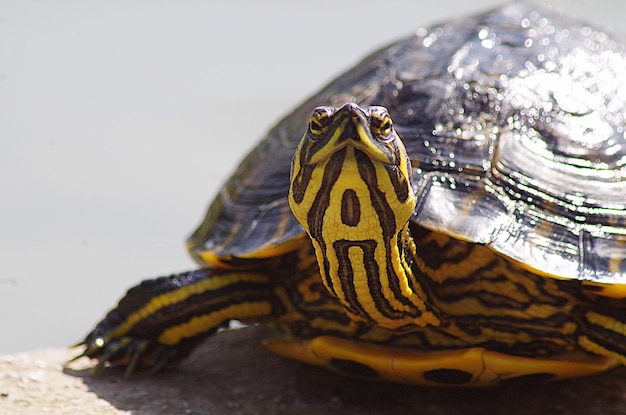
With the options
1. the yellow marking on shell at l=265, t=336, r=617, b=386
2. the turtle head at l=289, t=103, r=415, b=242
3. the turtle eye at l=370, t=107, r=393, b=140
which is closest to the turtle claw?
the yellow marking on shell at l=265, t=336, r=617, b=386

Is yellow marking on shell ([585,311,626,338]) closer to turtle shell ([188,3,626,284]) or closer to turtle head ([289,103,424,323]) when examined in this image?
turtle shell ([188,3,626,284])

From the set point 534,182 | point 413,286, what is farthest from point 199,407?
point 534,182

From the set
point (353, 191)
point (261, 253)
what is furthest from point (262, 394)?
point (353, 191)

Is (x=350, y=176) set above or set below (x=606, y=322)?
above

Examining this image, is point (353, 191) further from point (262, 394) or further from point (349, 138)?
point (262, 394)

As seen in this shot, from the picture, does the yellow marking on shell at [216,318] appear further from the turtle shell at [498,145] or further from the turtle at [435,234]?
the turtle shell at [498,145]

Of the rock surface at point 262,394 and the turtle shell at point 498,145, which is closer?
the turtle shell at point 498,145

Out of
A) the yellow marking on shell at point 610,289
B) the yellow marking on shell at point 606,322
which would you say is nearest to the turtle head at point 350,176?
the yellow marking on shell at point 610,289

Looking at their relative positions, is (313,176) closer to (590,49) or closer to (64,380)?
(64,380)
